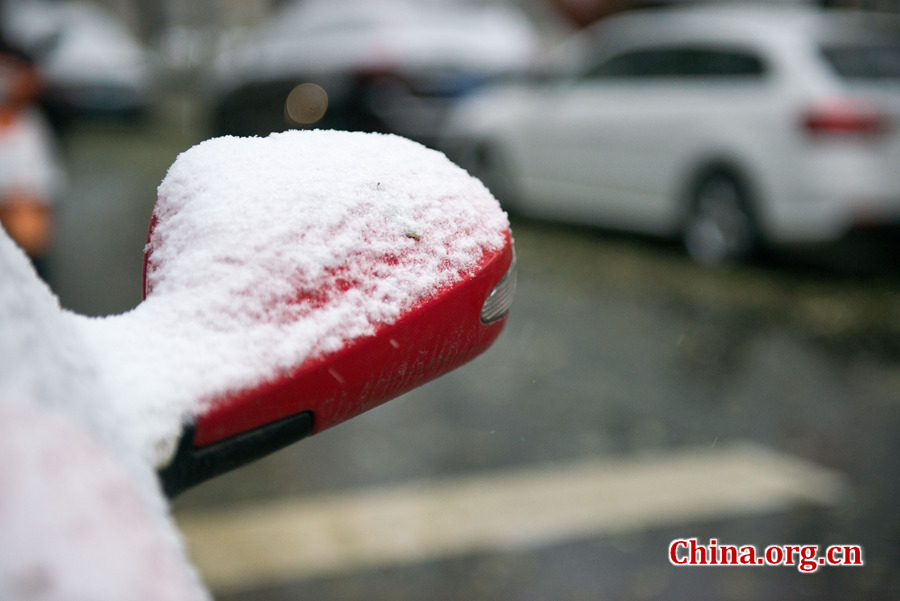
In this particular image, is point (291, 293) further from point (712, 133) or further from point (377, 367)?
point (712, 133)

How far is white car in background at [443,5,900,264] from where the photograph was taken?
6.37 metres

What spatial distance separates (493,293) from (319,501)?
2543 mm

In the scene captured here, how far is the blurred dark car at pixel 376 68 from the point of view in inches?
336

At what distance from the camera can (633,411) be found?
429 cm

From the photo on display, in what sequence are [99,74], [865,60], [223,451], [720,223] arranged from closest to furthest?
[223,451]
[865,60]
[720,223]
[99,74]

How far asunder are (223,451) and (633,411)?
362 centimetres

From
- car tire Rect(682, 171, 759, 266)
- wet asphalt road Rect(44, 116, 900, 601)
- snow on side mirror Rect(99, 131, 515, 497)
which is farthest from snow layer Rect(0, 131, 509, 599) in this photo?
car tire Rect(682, 171, 759, 266)

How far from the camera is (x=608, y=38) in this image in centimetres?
966

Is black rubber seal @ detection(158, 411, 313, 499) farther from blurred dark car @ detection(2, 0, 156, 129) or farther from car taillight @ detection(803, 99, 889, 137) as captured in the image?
blurred dark car @ detection(2, 0, 156, 129)

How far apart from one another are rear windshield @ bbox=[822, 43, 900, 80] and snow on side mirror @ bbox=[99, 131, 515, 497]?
21.2 feet

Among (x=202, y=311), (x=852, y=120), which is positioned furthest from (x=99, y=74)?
(x=202, y=311)

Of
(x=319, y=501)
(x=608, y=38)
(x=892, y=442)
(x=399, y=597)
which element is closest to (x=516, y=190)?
(x=608, y=38)

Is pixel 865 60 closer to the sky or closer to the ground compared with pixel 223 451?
closer to the ground

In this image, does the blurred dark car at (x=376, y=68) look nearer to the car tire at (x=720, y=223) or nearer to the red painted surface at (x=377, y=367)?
the car tire at (x=720, y=223)
